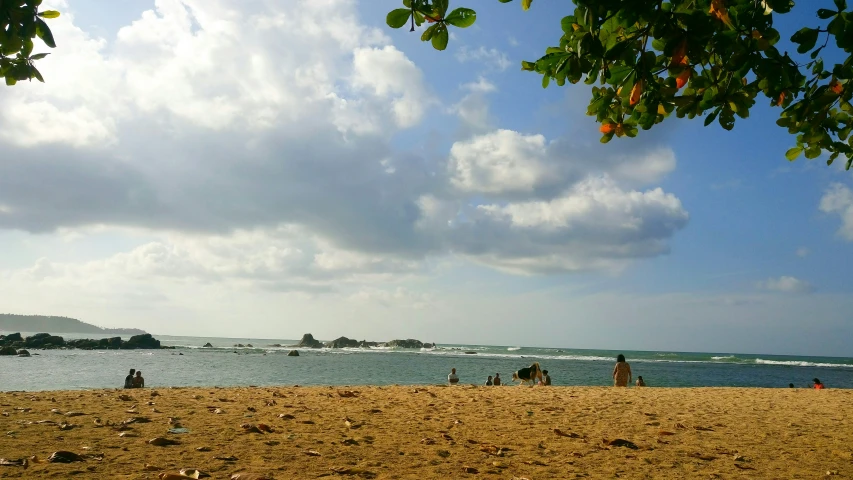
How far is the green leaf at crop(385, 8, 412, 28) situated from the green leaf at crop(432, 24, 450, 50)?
235mm

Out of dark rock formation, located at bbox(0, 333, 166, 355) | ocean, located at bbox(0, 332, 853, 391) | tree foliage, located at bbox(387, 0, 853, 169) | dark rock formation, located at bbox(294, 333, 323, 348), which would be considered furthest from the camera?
dark rock formation, located at bbox(294, 333, 323, 348)

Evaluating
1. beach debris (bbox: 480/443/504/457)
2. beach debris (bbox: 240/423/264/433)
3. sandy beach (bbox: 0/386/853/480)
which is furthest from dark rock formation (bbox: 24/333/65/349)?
beach debris (bbox: 480/443/504/457)

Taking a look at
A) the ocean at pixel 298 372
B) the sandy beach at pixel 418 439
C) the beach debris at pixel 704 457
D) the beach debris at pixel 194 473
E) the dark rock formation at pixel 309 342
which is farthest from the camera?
the dark rock formation at pixel 309 342

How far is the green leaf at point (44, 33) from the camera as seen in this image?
13.2 feet

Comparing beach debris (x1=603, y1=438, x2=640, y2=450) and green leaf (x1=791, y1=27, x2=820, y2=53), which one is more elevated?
green leaf (x1=791, y1=27, x2=820, y2=53)

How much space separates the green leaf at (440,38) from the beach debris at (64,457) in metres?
5.09

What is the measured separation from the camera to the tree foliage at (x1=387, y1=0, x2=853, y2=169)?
3.22 m

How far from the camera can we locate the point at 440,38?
348cm

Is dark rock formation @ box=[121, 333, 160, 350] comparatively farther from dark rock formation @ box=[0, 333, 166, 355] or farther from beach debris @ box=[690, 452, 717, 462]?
beach debris @ box=[690, 452, 717, 462]

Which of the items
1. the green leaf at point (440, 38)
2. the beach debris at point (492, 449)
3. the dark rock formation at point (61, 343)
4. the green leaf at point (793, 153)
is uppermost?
the green leaf at point (440, 38)

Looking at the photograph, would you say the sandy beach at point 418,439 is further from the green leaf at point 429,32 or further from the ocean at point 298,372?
the ocean at point 298,372

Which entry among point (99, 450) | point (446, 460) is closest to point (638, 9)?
point (446, 460)

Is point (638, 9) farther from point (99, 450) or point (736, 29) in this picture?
point (99, 450)

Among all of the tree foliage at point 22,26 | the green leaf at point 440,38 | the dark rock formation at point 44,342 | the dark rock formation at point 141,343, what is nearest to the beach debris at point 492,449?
the green leaf at point 440,38
